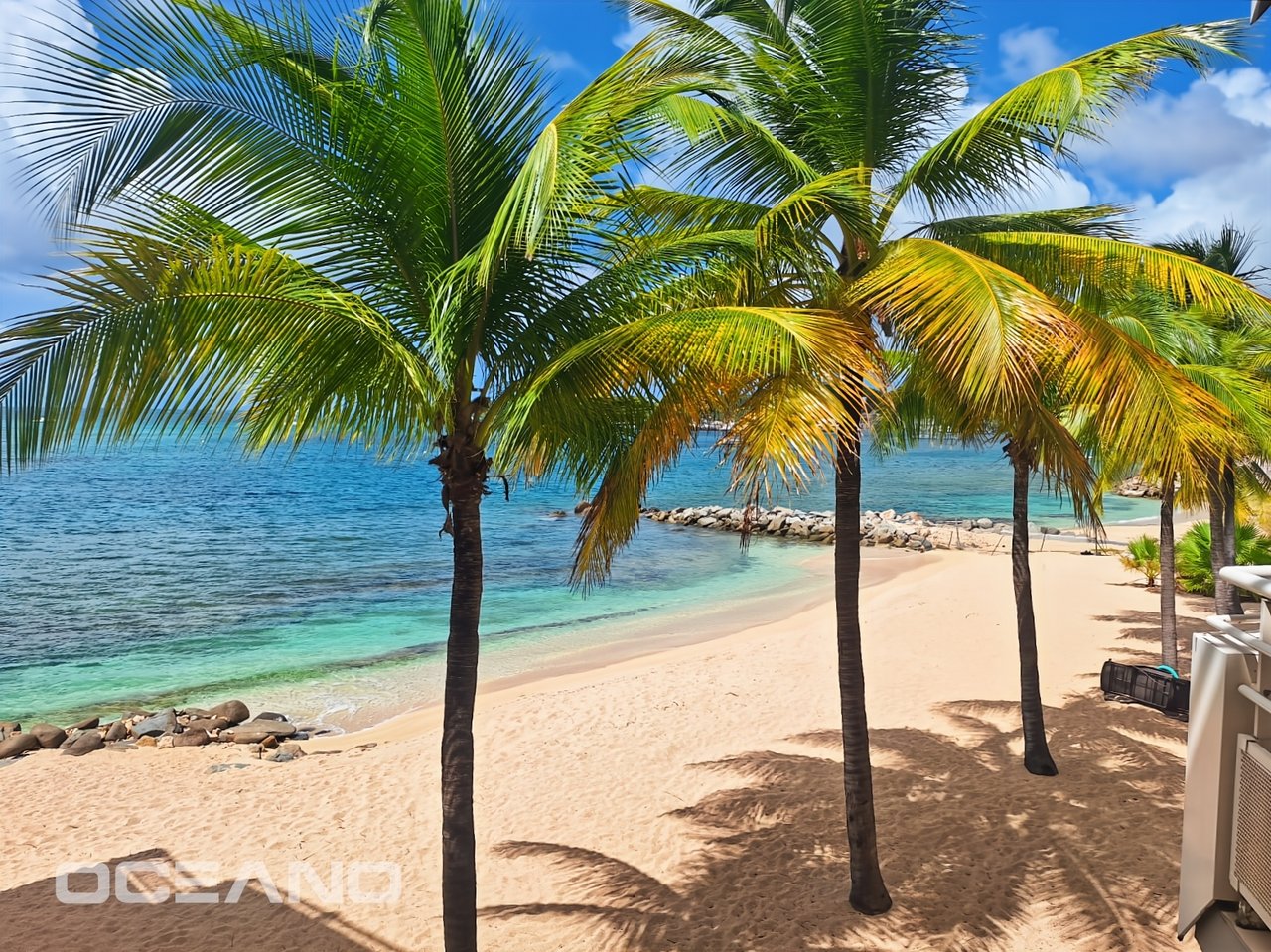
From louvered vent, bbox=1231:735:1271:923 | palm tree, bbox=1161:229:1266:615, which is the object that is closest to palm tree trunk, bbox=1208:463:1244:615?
palm tree, bbox=1161:229:1266:615

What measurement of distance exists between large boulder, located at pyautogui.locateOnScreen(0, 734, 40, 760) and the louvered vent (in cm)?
1442

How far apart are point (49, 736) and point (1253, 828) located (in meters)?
14.8

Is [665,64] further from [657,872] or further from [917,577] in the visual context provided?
[917,577]

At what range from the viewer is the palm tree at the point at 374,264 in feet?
12.2

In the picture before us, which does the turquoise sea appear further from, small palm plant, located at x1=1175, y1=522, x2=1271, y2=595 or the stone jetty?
small palm plant, located at x1=1175, y1=522, x2=1271, y2=595

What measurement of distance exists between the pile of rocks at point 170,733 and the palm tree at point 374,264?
8.66 meters

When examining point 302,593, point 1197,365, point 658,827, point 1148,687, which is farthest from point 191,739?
point 302,593

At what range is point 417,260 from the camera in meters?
4.77

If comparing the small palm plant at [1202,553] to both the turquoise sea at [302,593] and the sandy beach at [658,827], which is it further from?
the turquoise sea at [302,593]

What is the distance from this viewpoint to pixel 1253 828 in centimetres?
260

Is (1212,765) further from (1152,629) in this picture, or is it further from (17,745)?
(1152,629)

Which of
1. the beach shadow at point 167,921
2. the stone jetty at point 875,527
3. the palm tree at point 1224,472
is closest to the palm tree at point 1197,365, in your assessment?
the palm tree at point 1224,472

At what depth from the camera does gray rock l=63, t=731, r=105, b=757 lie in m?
11.6

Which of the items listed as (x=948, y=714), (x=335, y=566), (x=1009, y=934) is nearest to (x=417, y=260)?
(x=1009, y=934)
